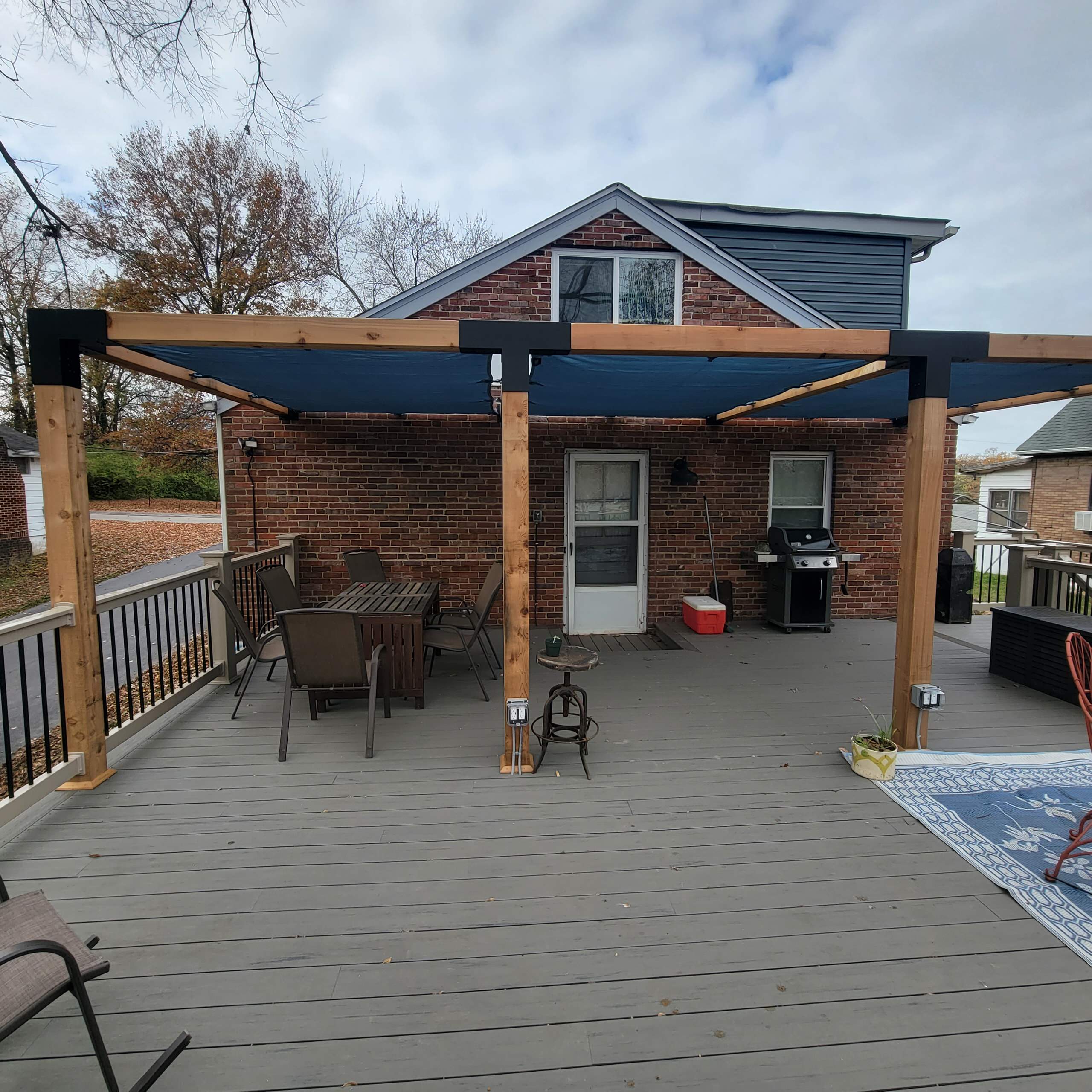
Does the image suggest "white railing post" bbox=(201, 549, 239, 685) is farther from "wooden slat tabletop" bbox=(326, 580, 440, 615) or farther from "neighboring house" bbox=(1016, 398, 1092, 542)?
"neighboring house" bbox=(1016, 398, 1092, 542)

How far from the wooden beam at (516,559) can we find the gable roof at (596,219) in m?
3.25

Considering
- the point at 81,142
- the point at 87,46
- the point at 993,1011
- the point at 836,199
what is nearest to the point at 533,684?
the point at 993,1011

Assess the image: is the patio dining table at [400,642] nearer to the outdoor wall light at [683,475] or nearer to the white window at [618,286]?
the outdoor wall light at [683,475]

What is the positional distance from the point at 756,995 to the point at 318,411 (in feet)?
18.7

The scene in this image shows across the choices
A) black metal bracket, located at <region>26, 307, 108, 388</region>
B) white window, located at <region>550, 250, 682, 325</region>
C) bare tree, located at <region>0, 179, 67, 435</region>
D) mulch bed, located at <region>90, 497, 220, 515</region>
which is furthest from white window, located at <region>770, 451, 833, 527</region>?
mulch bed, located at <region>90, 497, 220, 515</region>

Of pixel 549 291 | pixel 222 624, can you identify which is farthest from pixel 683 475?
pixel 222 624

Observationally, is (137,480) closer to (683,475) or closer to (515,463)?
(683,475)

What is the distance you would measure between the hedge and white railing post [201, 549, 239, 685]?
2007 centimetres

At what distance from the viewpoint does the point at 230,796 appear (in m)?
2.93

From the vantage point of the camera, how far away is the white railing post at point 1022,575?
543cm

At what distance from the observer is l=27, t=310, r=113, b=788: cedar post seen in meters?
2.84

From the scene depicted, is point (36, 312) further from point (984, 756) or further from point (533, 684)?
point (984, 756)

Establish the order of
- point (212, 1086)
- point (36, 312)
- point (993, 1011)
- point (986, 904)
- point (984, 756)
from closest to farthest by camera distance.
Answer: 1. point (212, 1086)
2. point (993, 1011)
3. point (986, 904)
4. point (36, 312)
5. point (984, 756)

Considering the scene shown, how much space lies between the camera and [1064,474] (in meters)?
14.6
